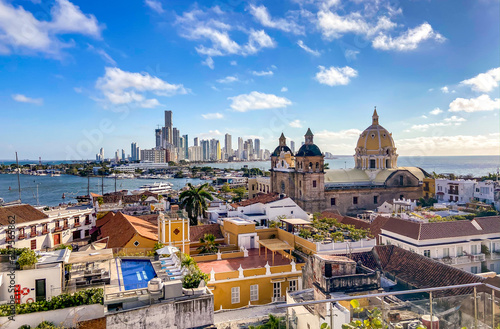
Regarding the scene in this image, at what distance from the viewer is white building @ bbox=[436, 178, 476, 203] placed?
4394 cm

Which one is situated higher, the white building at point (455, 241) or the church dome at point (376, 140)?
the church dome at point (376, 140)

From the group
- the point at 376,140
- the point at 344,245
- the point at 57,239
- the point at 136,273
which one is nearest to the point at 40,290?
the point at 136,273

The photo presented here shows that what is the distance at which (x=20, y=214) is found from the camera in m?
24.0

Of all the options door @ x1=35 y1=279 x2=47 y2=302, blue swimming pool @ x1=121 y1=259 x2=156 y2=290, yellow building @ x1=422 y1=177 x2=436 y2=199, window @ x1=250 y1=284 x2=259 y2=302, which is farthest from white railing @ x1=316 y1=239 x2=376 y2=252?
yellow building @ x1=422 y1=177 x2=436 y2=199

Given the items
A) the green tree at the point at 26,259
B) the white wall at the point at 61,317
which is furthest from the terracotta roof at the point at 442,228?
the green tree at the point at 26,259

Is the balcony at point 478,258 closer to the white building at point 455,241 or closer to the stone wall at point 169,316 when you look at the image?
the white building at point 455,241

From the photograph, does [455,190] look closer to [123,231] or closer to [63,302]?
[123,231]

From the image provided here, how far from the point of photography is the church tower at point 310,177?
39.2m

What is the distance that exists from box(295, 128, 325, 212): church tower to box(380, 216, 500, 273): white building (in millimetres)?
17407

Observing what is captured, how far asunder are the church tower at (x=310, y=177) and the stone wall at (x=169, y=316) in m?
31.2

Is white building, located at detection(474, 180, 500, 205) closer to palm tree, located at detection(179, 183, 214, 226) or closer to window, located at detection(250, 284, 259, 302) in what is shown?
palm tree, located at detection(179, 183, 214, 226)

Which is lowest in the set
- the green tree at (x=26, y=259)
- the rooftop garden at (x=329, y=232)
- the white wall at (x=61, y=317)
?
the rooftop garden at (x=329, y=232)

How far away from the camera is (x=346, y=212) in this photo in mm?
42281

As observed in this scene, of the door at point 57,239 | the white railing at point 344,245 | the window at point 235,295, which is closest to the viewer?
the window at point 235,295
